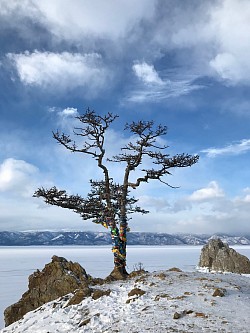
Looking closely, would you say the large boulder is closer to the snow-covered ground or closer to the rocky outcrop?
the snow-covered ground

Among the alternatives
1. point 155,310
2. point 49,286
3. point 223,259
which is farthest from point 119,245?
point 223,259

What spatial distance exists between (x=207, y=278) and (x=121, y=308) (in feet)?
17.3

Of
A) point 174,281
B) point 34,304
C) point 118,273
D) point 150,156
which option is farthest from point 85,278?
point 150,156

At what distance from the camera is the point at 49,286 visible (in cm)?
1678

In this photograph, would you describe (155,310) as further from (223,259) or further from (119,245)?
(223,259)

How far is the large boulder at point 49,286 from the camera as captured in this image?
16156 mm

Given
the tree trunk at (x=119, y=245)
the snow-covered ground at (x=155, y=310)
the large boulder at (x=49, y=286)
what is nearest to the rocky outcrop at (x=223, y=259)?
the tree trunk at (x=119, y=245)

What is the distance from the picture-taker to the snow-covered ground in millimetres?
10023

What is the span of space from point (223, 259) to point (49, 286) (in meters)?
45.0

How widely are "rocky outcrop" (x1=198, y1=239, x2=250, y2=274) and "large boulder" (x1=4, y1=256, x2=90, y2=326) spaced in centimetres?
3942

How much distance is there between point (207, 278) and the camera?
1544 centimetres

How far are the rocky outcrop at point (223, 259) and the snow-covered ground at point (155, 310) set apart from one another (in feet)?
132

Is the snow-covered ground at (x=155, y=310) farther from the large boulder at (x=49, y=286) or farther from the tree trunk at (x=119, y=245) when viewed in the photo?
the tree trunk at (x=119, y=245)

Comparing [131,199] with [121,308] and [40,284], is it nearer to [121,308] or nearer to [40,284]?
[40,284]
